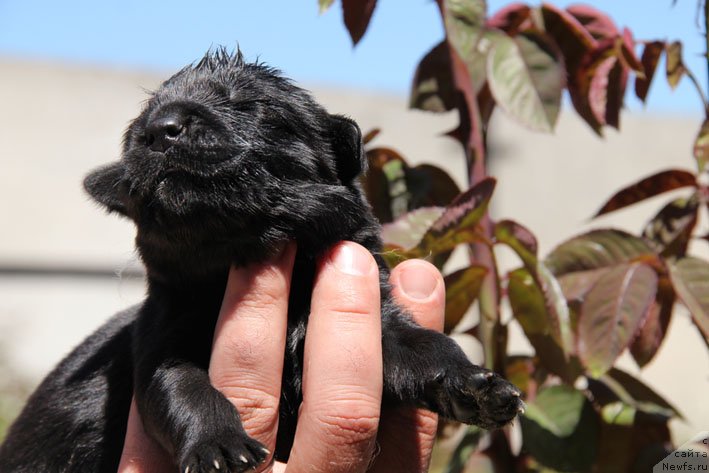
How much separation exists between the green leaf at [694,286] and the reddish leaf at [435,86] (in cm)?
79

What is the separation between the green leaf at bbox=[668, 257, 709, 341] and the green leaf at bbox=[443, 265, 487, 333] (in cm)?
49

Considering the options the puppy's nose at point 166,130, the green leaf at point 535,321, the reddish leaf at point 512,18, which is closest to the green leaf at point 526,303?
the green leaf at point 535,321

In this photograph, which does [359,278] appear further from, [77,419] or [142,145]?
[77,419]

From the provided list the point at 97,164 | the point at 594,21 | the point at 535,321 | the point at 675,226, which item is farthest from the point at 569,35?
the point at 97,164

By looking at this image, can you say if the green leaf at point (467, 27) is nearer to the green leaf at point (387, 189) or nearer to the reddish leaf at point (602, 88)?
the reddish leaf at point (602, 88)

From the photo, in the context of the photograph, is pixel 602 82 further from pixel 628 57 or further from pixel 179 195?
pixel 179 195

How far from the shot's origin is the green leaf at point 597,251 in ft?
7.35

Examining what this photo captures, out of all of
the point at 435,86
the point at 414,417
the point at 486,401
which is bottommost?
the point at 414,417

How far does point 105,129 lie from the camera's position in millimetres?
11172

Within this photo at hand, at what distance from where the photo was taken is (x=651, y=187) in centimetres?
238

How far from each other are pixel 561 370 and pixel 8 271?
10.2m

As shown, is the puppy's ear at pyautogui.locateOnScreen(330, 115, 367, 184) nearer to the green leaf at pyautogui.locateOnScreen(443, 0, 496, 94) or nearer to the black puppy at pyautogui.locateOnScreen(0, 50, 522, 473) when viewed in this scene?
the black puppy at pyautogui.locateOnScreen(0, 50, 522, 473)

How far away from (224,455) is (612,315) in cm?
99

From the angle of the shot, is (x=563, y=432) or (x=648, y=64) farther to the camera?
(x=648, y=64)
